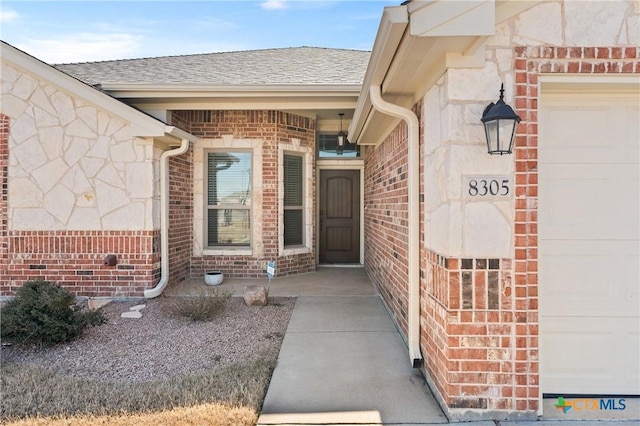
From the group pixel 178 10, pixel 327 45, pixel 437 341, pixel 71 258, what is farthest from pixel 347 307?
pixel 327 45

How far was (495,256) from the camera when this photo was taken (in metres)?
2.54

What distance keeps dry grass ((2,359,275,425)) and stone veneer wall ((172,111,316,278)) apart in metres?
3.97

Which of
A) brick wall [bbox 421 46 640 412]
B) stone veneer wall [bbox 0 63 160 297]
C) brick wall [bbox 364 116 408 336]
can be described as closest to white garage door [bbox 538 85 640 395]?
brick wall [bbox 421 46 640 412]

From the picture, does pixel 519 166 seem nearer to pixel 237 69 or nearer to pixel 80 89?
pixel 80 89

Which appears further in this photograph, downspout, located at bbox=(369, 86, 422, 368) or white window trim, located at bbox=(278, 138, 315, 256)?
white window trim, located at bbox=(278, 138, 315, 256)

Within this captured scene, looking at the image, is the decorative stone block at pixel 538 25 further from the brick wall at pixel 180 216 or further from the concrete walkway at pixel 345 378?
the brick wall at pixel 180 216

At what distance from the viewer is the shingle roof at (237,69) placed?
648cm

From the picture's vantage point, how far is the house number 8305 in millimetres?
2539

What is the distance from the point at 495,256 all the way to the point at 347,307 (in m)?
3.00

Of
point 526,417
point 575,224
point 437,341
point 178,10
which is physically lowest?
point 526,417

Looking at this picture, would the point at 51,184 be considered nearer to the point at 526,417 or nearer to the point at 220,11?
the point at 220,11

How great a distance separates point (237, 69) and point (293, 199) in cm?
281

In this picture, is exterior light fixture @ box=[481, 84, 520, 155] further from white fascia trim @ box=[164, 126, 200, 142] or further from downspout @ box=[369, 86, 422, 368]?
white fascia trim @ box=[164, 126, 200, 142]

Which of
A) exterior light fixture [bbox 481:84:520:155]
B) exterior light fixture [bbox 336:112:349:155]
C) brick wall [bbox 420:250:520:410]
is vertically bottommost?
brick wall [bbox 420:250:520:410]
